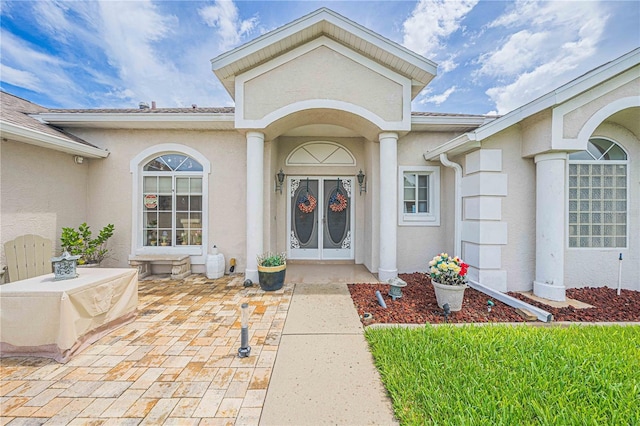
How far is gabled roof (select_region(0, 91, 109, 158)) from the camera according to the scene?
16.1ft

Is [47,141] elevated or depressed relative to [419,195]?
elevated

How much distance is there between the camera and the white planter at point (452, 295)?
14.1 feet

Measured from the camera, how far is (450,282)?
4.43 meters

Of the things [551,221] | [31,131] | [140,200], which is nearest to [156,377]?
[140,200]

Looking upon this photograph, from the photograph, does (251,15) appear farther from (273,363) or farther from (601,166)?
(601,166)

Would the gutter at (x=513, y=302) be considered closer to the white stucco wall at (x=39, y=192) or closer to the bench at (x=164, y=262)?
the bench at (x=164, y=262)

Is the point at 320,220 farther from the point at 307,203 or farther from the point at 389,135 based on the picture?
the point at 389,135

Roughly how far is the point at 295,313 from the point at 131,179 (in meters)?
6.07

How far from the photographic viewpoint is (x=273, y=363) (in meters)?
2.99

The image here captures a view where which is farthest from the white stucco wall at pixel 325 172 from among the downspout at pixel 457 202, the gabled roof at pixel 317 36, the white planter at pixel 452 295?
the white planter at pixel 452 295

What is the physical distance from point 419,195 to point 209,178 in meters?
6.02

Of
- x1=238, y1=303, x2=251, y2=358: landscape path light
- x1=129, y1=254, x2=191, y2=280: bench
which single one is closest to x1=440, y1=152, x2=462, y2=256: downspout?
x1=238, y1=303, x2=251, y2=358: landscape path light

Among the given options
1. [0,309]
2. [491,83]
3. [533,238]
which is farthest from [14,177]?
[491,83]

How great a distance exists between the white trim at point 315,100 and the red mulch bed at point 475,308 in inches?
152
